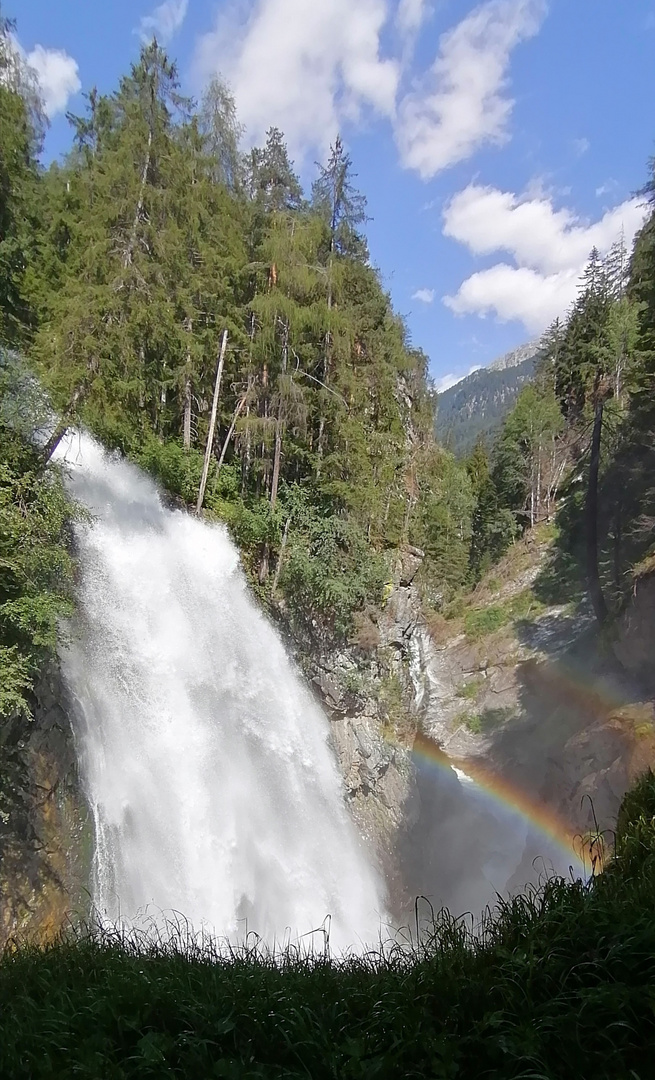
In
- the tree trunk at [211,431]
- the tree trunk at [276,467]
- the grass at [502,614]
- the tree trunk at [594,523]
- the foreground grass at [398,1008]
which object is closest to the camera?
the foreground grass at [398,1008]

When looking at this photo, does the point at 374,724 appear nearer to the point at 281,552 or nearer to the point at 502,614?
the point at 281,552

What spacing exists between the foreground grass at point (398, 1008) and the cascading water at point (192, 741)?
730 centimetres

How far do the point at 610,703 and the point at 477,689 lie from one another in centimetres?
831

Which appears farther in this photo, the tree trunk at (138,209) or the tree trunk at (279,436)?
the tree trunk at (279,436)

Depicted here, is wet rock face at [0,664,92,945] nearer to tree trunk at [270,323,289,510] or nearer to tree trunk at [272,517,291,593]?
tree trunk at [272,517,291,593]

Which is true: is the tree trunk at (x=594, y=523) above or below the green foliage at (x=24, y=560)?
above

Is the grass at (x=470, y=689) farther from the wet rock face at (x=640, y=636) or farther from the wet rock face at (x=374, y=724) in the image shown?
the wet rock face at (x=640, y=636)

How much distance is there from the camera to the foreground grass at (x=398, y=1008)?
212 cm

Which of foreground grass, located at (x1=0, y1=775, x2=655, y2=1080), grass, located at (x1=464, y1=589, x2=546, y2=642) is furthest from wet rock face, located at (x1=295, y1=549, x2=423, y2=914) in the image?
foreground grass, located at (x1=0, y1=775, x2=655, y2=1080)

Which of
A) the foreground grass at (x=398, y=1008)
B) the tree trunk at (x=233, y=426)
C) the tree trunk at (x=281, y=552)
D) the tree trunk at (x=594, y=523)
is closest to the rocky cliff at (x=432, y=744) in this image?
the tree trunk at (x=594, y=523)

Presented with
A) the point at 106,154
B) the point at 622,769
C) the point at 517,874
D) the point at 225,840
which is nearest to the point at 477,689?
the point at 517,874

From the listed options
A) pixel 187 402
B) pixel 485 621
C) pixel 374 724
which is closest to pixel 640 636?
pixel 374 724

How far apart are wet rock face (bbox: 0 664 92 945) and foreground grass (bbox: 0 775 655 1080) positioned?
252 inches

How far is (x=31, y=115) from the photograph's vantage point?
1223cm
